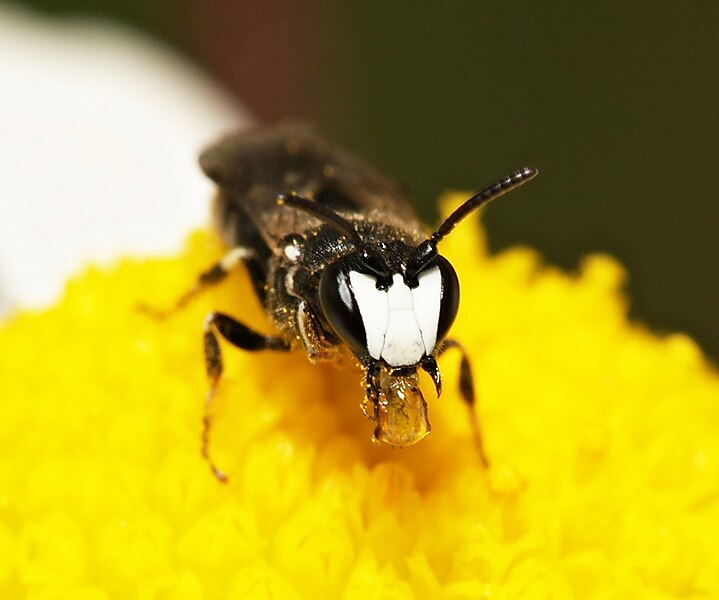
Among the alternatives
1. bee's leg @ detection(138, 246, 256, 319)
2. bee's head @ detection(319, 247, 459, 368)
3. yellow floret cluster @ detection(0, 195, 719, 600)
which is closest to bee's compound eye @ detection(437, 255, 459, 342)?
bee's head @ detection(319, 247, 459, 368)

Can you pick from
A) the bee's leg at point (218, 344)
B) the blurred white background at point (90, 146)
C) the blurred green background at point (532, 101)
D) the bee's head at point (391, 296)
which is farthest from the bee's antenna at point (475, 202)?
the blurred green background at point (532, 101)

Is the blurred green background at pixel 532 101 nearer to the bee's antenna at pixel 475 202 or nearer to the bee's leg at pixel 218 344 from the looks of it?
the bee's leg at pixel 218 344

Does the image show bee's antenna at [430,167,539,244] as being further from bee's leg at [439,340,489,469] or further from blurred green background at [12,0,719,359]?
blurred green background at [12,0,719,359]

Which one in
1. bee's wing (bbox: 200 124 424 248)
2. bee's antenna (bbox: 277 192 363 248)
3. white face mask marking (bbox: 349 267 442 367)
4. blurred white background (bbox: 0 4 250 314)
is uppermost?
blurred white background (bbox: 0 4 250 314)

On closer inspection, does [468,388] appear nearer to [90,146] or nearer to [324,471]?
[324,471]

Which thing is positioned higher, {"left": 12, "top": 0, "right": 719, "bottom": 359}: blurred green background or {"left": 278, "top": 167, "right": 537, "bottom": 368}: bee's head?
{"left": 12, "top": 0, "right": 719, "bottom": 359}: blurred green background

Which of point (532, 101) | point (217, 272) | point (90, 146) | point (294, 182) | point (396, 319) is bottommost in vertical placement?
point (396, 319)

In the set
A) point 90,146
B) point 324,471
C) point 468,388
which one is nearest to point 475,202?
point 468,388
